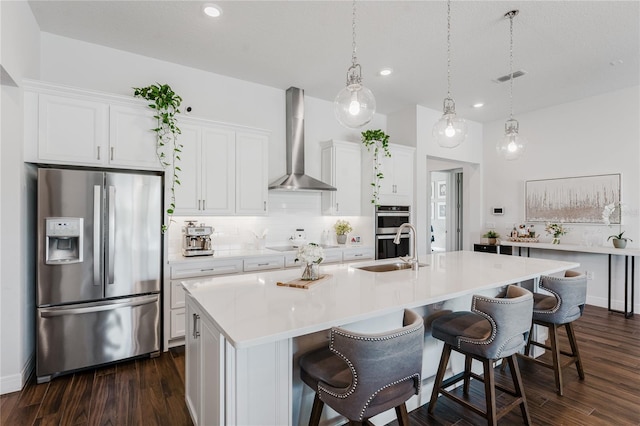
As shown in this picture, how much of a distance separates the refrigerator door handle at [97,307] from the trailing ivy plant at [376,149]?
10.4 feet

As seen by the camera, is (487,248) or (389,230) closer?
(389,230)

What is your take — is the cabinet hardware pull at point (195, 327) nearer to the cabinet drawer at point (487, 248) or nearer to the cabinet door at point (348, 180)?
the cabinet door at point (348, 180)

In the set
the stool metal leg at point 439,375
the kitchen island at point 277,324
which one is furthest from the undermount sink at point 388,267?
the stool metal leg at point 439,375

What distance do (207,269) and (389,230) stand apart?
9.01ft

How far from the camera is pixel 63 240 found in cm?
285

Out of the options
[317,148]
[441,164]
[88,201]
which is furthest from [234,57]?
[441,164]

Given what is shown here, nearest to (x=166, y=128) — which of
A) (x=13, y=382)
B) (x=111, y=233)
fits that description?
(x=111, y=233)

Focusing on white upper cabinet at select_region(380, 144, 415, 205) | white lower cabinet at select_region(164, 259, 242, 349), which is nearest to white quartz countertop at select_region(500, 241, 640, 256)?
white upper cabinet at select_region(380, 144, 415, 205)

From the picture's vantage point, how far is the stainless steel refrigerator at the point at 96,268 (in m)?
2.76

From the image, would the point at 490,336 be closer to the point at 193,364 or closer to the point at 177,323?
the point at 193,364

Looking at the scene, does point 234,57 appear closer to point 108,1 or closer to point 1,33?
point 108,1

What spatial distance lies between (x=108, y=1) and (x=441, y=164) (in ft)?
19.8

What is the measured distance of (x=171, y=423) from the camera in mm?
2207

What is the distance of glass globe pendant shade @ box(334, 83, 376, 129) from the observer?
2.28 m
